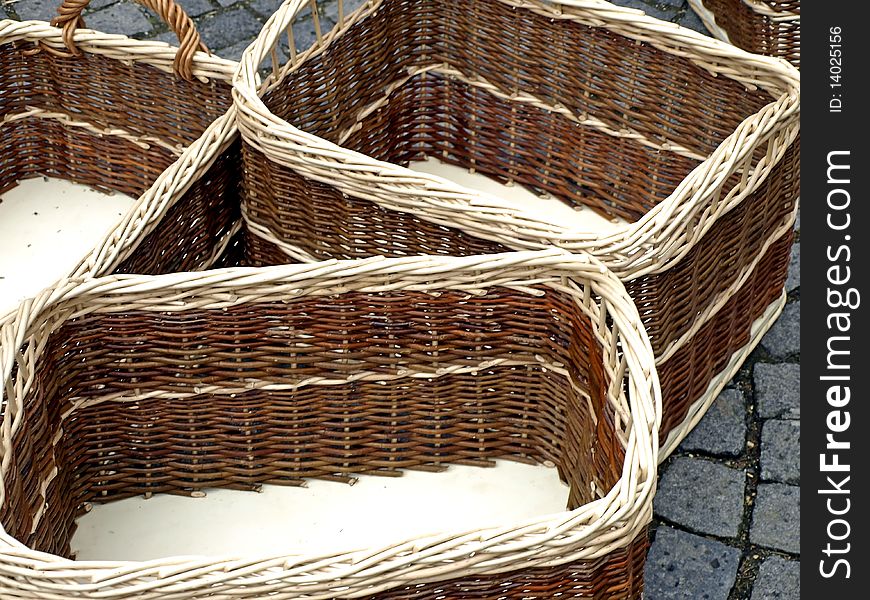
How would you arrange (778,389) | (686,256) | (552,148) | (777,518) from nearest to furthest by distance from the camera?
(686,256), (777,518), (778,389), (552,148)

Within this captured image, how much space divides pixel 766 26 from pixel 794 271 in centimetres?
71

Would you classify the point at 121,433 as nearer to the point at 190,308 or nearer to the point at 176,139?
the point at 190,308

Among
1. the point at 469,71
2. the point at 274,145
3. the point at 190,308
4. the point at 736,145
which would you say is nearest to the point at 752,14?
the point at 469,71

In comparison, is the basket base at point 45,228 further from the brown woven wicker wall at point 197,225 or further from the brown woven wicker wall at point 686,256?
the brown woven wicker wall at point 686,256

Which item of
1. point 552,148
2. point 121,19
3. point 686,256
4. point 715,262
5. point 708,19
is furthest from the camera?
point 121,19

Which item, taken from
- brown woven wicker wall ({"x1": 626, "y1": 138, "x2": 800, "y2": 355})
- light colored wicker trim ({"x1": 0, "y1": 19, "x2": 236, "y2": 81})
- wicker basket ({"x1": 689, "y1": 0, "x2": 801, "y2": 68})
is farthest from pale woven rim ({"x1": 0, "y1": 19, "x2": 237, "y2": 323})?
wicker basket ({"x1": 689, "y1": 0, "x2": 801, "y2": 68})

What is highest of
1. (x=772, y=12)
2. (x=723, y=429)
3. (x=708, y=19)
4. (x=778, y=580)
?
(x=772, y=12)

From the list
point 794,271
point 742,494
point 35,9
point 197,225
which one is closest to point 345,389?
point 197,225

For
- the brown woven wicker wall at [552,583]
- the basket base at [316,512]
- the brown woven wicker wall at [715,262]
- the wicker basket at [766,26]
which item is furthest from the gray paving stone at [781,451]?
the wicker basket at [766,26]

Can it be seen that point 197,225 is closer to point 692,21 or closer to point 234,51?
point 234,51

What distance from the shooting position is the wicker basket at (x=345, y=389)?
1.91 meters

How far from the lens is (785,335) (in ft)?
9.43

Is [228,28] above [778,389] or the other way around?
above

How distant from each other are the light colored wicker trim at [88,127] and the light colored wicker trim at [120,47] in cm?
18
